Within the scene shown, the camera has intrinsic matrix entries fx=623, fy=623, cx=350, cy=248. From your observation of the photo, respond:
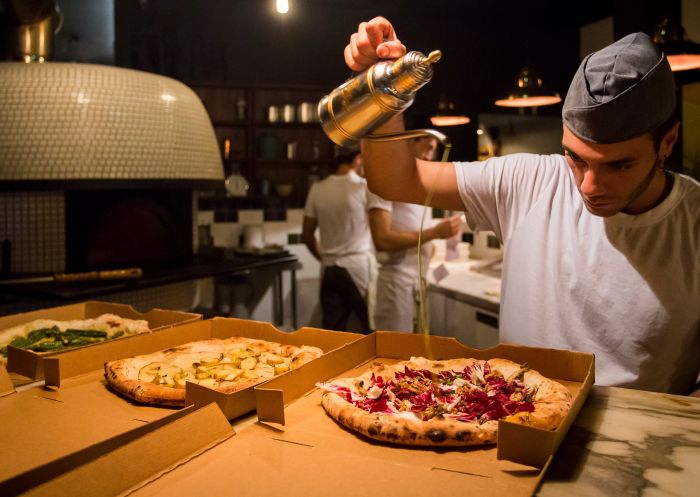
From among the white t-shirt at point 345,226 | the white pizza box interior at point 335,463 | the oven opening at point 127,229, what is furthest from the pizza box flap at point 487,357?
the white t-shirt at point 345,226

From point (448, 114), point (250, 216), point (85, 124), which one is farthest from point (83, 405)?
point (250, 216)

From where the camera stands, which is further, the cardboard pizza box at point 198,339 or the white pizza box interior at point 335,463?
the cardboard pizza box at point 198,339

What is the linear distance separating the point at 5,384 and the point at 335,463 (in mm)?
743

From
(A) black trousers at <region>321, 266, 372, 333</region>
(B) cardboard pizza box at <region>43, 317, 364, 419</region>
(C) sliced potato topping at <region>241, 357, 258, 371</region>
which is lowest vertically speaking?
(A) black trousers at <region>321, 266, 372, 333</region>

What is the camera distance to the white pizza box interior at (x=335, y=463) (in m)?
0.83

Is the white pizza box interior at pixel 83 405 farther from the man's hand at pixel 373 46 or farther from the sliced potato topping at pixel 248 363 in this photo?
the man's hand at pixel 373 46

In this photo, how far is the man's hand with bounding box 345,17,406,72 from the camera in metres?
1.31

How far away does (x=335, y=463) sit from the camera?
916 millimetres

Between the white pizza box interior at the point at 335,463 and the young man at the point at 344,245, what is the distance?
313 centimetres

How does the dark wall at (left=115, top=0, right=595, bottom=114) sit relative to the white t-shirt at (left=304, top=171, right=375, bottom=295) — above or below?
above

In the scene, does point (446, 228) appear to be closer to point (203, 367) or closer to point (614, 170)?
Answer: point (614, 170)

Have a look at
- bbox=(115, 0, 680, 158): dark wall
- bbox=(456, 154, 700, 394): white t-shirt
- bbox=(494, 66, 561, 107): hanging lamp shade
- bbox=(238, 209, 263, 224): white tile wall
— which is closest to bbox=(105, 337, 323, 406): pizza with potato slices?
bbox=(456, 154, 700, 394): white t-shirt

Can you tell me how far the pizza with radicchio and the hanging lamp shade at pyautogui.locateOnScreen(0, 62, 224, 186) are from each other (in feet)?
→ 6.99

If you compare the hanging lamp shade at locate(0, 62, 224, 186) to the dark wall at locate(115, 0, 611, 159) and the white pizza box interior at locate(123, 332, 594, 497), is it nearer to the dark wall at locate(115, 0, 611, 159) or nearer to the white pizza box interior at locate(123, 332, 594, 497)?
the white pizza box interior at locate(123, 332, 594, 497)
